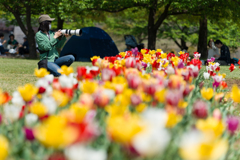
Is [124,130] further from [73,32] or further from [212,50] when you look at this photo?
[212,50]

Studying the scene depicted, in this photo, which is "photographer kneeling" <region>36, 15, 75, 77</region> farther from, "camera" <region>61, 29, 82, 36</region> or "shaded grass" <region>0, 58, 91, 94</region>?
"shaded grass" <region>0, 58, 91, 94</region>

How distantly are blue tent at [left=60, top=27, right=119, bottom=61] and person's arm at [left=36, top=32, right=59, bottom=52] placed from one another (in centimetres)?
1066

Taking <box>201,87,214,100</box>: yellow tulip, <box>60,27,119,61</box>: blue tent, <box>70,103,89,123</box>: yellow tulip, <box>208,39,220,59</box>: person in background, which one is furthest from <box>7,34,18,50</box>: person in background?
<box>70,103,89,123</box>: yellow tulip

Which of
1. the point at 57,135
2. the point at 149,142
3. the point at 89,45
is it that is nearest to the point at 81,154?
the point at 57,135

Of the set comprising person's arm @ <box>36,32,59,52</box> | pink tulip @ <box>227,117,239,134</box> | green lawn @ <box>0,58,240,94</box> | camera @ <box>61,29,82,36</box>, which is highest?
camera @ <box>61,29,82,36</box>

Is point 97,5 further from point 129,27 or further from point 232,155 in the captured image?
point 232,155

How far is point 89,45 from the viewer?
1697cm

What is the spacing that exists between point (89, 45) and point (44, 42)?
1080cm

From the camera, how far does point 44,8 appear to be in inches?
756

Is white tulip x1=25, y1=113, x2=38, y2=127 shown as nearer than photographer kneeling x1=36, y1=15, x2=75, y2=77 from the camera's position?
Yes

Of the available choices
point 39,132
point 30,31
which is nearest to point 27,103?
point 39,132

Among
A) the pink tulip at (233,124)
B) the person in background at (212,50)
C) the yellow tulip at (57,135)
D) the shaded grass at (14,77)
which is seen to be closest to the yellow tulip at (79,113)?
the yellow tulip at (57,135)

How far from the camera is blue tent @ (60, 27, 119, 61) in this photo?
17.0 metres

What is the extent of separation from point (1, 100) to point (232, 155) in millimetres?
1623
